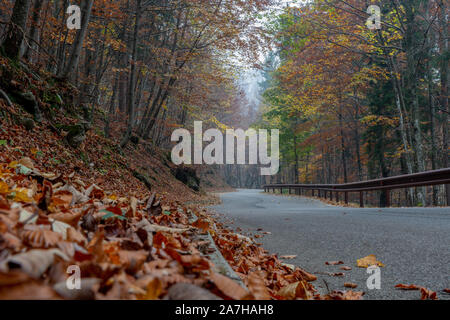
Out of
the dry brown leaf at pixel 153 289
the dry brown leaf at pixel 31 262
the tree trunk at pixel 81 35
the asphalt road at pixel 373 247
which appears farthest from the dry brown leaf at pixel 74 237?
the tree trunk at pixel 81 35

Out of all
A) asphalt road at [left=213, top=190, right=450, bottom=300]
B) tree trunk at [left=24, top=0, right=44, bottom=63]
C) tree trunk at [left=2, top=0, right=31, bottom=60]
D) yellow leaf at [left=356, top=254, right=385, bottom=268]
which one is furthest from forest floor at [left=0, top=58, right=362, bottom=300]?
tree trunk at [left=24, top=0, right=44, bottom=63]

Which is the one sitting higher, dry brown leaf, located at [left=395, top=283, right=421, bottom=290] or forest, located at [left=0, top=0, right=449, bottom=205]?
forest, located at [left=0, top=0, right=449, bottom=205]

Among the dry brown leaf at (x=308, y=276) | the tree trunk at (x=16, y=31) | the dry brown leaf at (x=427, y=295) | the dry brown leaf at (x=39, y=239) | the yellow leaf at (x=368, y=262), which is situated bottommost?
the dry brown leaf at (x=308, y=276)

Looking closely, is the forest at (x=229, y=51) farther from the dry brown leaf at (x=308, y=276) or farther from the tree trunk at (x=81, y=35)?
the dry brown leaf at (x=308, y=276)

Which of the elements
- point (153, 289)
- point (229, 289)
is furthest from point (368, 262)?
point (153, 289)

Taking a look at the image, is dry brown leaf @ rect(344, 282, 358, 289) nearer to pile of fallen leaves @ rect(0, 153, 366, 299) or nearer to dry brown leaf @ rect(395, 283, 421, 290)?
dry brown leaf @ rect(395, 283, 421, 290)

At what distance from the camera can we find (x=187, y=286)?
1086 millimetres

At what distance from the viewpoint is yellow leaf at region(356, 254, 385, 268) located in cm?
284

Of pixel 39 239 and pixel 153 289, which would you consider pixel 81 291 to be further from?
pixel 39 239

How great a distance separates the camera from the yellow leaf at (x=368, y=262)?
9.32 ft

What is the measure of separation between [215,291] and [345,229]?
13.4 ft
